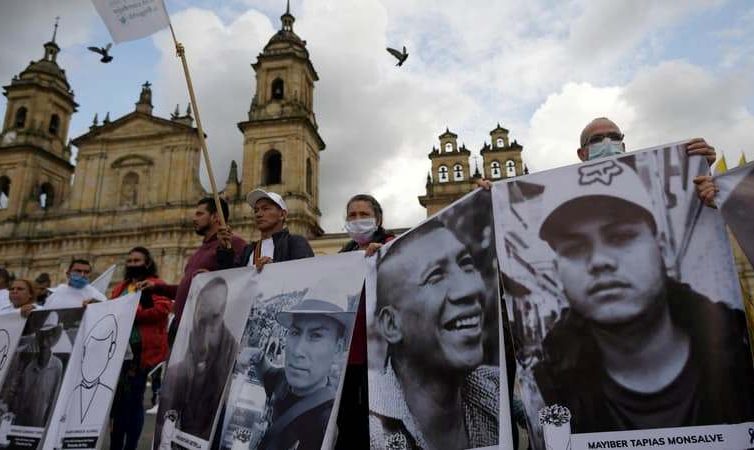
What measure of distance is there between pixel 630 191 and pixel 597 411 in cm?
116

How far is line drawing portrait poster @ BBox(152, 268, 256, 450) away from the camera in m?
3.59

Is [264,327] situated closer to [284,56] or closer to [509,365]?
[509,365]

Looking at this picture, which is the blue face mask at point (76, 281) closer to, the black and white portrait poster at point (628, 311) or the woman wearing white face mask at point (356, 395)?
the woman wearing white face mask at point (356, 395)

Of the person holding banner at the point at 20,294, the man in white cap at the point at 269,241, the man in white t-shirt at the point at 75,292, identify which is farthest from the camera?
the person holding banner at the point at 20,294

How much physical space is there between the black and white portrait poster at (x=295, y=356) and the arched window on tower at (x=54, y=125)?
36616 mm

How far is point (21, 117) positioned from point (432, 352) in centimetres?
3822

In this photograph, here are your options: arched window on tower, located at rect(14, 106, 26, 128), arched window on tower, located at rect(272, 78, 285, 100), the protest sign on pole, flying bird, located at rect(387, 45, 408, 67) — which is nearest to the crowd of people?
the protest sign on pole

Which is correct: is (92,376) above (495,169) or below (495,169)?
below

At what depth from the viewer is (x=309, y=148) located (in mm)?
29375

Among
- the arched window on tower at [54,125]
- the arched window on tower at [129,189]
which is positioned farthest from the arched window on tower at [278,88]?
the arched window on tower at [54,125]

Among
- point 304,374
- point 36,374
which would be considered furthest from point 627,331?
point 36,374

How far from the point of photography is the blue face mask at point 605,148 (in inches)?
129

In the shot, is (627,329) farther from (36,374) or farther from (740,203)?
(36,374)

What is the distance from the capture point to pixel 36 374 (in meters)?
4.64
